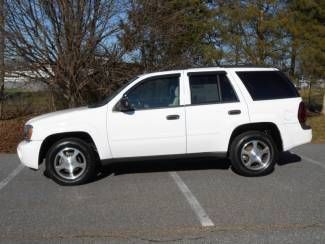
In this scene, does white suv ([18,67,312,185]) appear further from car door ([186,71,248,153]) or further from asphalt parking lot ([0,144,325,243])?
asphalt parking lot ([0,144,325,243])

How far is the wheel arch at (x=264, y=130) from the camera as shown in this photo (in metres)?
7.74

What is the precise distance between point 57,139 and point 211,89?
8.16ft

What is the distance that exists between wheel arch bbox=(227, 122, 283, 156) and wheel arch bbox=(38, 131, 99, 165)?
7.08ft

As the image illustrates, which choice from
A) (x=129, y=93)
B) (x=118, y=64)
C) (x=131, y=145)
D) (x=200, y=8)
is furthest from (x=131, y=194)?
(x=200, y=8)

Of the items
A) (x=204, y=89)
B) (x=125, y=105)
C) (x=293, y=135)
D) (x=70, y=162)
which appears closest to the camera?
(x=125, y=105)

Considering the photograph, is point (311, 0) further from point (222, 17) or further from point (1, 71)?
point (1, 71)

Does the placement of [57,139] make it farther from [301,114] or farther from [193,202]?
[301,114]

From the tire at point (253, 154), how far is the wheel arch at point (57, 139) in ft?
7.14

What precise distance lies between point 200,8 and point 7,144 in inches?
320

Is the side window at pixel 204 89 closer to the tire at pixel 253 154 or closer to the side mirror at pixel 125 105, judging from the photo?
the tire at pixel 253 154

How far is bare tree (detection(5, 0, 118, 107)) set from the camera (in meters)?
13.5

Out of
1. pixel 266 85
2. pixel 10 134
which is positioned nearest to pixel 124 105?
pixel 266 85

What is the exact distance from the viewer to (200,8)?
1656 centimetres

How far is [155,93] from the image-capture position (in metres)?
7.57
